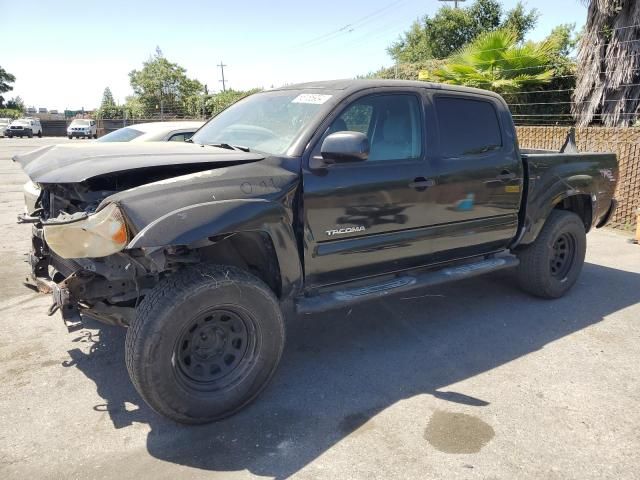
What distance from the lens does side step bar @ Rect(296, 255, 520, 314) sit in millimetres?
3500

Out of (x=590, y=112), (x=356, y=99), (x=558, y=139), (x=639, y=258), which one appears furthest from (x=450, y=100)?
(x=590, y=112)

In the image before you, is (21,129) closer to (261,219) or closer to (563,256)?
(563,256)

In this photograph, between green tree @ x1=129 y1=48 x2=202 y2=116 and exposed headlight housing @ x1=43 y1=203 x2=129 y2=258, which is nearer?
Answer: exposed headlight housing @ x1=43 y1=203 x2=129 y2=258

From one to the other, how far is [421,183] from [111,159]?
2.16 meters

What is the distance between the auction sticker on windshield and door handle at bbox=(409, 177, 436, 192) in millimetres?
880

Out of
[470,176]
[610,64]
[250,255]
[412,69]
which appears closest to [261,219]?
[250,255]

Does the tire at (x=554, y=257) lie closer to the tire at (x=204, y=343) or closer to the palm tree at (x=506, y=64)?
the tire at (x=204, y=343)

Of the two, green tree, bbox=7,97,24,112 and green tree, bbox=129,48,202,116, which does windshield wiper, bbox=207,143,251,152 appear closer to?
green tree, bbox=129,48,202,116

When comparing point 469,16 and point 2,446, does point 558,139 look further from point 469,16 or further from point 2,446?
point 469,16

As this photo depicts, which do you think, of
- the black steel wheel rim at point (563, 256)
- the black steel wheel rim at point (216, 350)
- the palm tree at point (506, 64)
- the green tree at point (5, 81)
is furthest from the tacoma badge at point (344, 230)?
the green tree at point (5, 81)

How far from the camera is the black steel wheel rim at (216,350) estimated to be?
3023 mm

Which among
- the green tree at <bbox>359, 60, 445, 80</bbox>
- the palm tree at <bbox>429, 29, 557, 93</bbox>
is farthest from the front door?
the green tree at <bbox>359, 60, 445, 80</bbox>

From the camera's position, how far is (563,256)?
5395mm

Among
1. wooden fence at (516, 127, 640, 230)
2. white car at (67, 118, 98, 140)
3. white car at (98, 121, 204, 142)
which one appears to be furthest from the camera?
white car at (67, 118, 98, 140)
